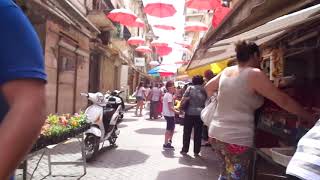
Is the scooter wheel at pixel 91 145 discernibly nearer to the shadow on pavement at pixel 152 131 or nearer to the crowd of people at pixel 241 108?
the crowd of people at pixel 241 108

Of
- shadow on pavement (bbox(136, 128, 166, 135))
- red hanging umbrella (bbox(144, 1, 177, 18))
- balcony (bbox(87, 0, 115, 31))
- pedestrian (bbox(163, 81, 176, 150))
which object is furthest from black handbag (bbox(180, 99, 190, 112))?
balcony (bbox(87, 0, 115, 31))

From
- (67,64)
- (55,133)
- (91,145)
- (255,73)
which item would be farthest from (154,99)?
(255,73)

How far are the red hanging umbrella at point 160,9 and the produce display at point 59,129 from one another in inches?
428

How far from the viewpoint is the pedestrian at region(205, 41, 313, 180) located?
11.4 ft

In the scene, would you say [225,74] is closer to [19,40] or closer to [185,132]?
[19,40]

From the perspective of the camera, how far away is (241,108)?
364 cm

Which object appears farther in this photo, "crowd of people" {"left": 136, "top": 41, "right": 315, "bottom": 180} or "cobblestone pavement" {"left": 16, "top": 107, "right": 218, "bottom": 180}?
"cobblestone pavement" {"left": 16, "top": 107, "right": 218, "bottom": 180}

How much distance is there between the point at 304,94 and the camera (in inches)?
199

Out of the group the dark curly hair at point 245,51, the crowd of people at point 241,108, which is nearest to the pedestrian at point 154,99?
the crowd of people at point 241,108

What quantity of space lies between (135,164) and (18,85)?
707 centimetres

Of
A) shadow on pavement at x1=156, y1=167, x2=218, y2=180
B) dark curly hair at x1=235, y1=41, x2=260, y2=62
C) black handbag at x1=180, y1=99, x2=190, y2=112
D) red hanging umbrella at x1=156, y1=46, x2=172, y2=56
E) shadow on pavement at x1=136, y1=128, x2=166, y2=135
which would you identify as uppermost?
red hanging umbrella at x1=156, y1=46, x2=172, y2=56

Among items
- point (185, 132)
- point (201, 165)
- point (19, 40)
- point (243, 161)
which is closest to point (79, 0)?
point (185, 132)

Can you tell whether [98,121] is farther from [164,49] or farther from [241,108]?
[164,49]

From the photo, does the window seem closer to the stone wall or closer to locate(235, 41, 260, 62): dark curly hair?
Result: the stone wall
